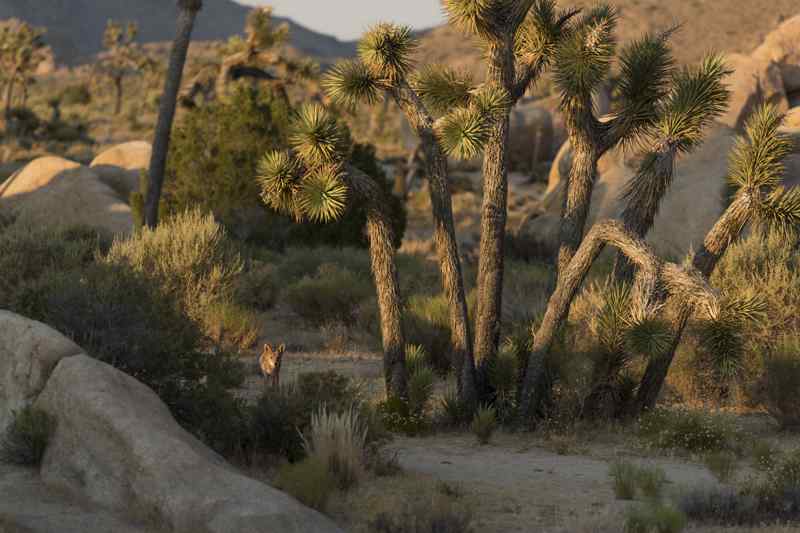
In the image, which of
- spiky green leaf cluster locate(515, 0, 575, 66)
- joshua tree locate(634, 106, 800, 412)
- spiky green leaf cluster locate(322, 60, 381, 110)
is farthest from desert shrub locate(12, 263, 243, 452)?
joshua tree locate(634, 106, 800, 412)

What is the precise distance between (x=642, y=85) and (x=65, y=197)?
19.9 metres

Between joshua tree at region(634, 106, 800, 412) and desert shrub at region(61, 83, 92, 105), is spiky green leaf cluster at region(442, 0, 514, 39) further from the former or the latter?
desert shrub at region(61, 83, 92, 105)

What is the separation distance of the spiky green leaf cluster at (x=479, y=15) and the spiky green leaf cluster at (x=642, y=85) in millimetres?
1531

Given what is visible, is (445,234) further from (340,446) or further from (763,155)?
(340,446)

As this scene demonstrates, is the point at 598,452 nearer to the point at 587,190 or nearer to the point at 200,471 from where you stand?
the point at 587,190

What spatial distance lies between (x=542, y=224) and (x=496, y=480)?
17318 mm

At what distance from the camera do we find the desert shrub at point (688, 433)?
10.4 m

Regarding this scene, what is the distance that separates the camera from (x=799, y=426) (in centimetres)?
1180

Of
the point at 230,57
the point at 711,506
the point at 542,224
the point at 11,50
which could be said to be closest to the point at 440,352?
the point at 711,506

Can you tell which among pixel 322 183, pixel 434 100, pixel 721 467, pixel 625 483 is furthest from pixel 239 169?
pixel 625 483

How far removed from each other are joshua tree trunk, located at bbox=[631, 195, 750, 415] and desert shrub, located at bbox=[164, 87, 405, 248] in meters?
14.6

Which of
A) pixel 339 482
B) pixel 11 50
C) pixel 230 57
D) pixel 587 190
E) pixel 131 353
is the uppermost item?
pixel 11 50

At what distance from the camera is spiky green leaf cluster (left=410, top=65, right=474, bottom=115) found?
38.8 feet

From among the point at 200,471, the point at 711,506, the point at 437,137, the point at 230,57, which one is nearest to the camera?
the point at 200,471
